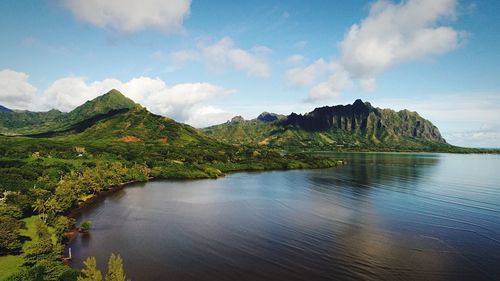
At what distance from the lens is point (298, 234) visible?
89.7 metres

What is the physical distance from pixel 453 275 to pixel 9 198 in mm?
120460

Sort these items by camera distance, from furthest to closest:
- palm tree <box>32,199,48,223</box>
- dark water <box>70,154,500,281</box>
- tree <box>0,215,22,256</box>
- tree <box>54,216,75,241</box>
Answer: palm tree <box>32,199,48,223</box>
tree <box>54,216,75,241</box>
tree <box>0,215,22,256</box>
dark water <box>70,154,500,281</box>

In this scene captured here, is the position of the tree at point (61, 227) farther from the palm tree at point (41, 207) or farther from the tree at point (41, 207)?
the tree at point (41, 207)

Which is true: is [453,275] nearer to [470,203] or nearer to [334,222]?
[334,222]

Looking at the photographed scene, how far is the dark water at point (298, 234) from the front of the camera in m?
67.6

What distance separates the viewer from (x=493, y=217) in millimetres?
107938

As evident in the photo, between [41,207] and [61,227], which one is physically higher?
[41,207]

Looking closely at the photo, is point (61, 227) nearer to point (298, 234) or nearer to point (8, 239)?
point (8, 239)

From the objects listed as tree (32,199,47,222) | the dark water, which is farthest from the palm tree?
the dark water

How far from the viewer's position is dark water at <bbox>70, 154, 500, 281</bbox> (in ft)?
222

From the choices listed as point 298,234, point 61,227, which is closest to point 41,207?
point 61,227

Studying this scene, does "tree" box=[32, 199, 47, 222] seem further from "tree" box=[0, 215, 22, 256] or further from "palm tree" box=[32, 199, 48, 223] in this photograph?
"tree" box=[0, 215, 22, 256]

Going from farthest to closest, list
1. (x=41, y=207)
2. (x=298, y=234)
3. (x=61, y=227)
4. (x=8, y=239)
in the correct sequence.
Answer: (x=41, y=207)
(x=298, y=234)
(x=61, y=227)
(x=8, y=239)

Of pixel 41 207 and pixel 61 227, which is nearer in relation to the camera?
pixel 61 227
